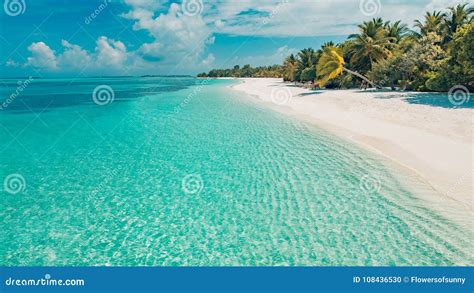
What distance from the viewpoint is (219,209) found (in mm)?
8883

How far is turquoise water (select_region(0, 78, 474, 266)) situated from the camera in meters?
6.73

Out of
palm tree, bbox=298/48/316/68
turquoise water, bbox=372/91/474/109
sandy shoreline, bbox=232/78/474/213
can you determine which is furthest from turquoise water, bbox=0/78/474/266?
palm tree, bbox=298/48/316/68

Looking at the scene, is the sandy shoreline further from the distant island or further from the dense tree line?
the dense tree line

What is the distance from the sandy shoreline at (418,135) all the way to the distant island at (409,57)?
4.53 metres

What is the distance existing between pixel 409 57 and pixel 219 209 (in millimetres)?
29134

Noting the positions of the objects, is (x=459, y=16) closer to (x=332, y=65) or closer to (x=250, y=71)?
(x=332, y=65)

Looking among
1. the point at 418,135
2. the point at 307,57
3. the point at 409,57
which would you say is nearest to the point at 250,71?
the point at 307,57

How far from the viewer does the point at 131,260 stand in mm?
6605

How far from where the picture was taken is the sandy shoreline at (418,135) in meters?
10.0

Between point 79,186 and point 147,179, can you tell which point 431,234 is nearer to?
point 147,179

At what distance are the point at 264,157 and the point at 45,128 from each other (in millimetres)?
19076

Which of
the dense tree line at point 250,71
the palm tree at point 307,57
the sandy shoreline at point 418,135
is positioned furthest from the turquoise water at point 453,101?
the dense tree line at point 250,71

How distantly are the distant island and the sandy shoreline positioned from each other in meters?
4.53
